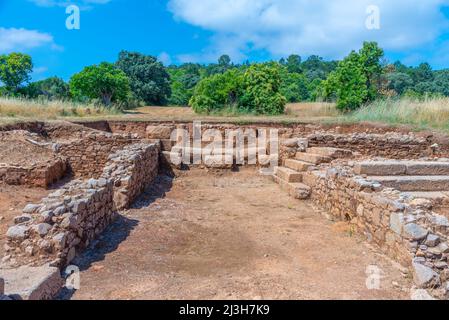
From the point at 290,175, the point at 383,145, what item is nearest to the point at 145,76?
the point at 383,145

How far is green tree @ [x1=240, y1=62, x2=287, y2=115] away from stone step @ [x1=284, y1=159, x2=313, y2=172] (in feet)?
41.5

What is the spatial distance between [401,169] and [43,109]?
1599 cm

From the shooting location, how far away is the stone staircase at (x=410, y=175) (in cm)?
720

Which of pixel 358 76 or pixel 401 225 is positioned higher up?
pixel 358 76

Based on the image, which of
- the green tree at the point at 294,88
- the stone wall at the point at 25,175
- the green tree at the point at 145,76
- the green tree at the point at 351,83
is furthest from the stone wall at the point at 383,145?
the green tree at the point at 145,76

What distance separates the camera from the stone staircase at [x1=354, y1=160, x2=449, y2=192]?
23.6ft

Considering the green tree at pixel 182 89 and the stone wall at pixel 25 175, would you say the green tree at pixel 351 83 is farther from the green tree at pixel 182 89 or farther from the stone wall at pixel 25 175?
the green tree at pixel 182 89

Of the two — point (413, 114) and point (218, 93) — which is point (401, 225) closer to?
point (413, 114)

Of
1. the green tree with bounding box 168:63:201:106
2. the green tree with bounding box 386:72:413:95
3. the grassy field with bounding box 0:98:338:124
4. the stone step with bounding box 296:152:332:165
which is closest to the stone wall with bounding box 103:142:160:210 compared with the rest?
the stone step with bounding box 296:152:332:165

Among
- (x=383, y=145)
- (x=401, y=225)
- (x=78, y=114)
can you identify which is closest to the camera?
(x=401, y=225)

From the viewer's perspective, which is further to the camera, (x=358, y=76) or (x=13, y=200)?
(x=358, y=76)

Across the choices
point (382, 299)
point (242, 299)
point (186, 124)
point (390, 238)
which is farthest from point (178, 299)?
point (186, 124)

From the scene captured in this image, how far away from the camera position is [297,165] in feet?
31.7
